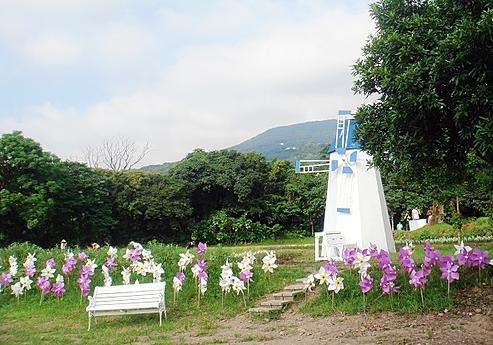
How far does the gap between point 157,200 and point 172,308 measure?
1960cm

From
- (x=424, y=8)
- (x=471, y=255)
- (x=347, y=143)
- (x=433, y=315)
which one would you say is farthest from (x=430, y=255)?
(x=347, y=143)

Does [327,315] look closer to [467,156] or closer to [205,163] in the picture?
[467,156]

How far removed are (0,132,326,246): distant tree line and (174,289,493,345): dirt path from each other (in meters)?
17.3

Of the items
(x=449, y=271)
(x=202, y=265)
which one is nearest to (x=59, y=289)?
(x=202, y=265)

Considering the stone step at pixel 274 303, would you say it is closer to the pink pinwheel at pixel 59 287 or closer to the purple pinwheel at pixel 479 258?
the purple pinwheel at pixel 479 258

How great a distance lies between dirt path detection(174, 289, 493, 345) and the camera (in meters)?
7.20

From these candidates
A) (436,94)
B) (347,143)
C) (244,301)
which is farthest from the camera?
(347,143)

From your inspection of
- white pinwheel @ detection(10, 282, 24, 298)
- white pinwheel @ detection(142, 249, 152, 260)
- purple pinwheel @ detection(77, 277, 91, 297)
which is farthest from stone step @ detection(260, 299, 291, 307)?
white pinwheel @ detection(10, 282, 24, 298)

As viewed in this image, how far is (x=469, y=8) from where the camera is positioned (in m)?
7.32

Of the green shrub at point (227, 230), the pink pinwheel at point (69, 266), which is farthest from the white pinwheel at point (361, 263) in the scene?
the green shrub at point (227, 230)

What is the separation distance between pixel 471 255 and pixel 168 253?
Result: 22.1ft

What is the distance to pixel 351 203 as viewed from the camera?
635 inches

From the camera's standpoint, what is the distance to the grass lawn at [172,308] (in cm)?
883

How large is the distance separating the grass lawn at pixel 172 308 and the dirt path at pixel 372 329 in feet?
0.99
